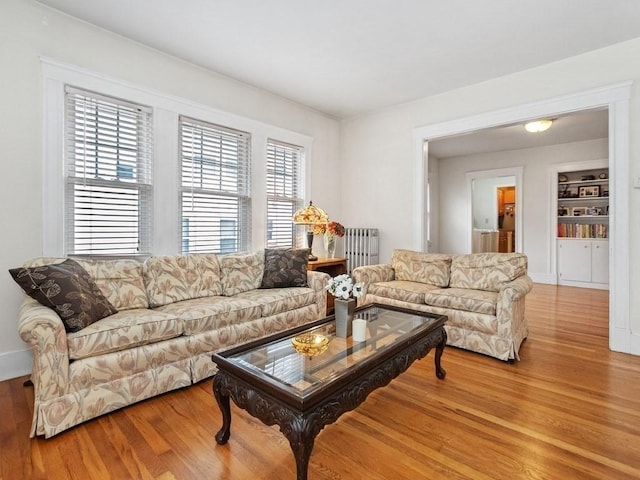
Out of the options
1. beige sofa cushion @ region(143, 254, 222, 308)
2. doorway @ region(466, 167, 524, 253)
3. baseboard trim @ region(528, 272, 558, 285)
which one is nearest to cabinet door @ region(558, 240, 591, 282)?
baseboard trim @ region(528, 272, 558, 285)

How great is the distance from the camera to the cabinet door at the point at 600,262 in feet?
19.3

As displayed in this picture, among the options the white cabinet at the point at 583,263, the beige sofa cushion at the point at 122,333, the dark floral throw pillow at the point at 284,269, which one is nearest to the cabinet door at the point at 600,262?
the white cabinet at the point at 583,263

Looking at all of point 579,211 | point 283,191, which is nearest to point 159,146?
point 283,191

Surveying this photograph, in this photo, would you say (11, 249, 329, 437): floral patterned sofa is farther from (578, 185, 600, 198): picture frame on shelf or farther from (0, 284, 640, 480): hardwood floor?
(578, 185, 600, 198): picture frame on shelf

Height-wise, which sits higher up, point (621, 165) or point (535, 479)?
point (621, 165)

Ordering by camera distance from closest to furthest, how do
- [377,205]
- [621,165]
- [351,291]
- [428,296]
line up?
[351,291] → [621,165] → [428,296] → [377,205]

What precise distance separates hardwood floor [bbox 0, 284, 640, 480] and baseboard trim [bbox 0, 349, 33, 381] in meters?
0.14

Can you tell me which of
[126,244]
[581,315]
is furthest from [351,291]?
[581,315]

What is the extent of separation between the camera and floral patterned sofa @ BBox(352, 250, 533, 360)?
9.10 feet

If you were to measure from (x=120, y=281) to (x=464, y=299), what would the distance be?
290cm

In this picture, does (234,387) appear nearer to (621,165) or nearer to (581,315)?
(621,165)

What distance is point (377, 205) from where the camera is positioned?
15.6 feet

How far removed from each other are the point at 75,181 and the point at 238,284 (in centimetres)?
161

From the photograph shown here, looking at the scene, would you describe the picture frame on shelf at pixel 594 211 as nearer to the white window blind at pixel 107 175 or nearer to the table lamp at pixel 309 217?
the table lamp at pixel 309 217
